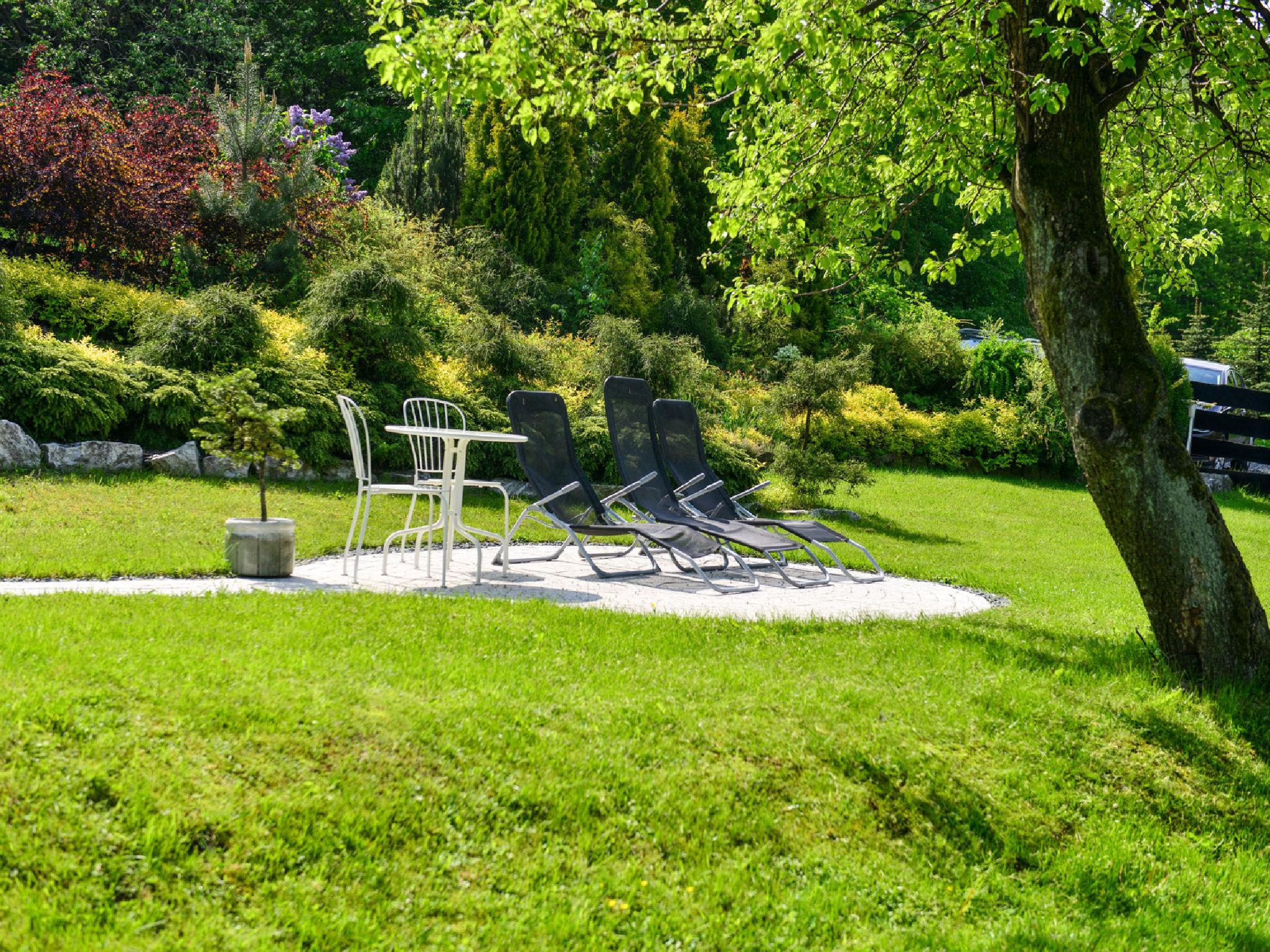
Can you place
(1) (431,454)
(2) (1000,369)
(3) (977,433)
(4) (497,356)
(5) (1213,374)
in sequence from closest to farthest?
1. (1) (431,454)
2. (4) (497,356)
3. (3) (977,433)
4. (2) (1000,369)
5. (5) (1213,374)

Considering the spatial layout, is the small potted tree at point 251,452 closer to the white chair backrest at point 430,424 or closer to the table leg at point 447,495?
the table leg at point 447,495

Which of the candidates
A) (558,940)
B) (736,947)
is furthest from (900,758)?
(558,940)

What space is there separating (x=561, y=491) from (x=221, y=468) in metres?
4.13

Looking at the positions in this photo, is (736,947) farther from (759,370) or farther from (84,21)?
(84,21)

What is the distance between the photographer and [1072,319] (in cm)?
524

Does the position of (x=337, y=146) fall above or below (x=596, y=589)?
above

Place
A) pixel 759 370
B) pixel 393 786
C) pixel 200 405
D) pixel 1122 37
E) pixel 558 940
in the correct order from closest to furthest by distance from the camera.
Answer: pixel 558 940 → pixel 393 786 → pixel 1122 37 → pixel 200 405 → pixel 759 370

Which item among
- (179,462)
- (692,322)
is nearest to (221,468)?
(179,462)

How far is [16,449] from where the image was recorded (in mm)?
8953

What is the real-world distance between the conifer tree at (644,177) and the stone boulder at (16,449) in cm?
1289

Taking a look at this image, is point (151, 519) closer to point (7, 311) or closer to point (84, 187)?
point (7, 311)

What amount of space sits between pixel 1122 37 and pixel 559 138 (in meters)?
14.7

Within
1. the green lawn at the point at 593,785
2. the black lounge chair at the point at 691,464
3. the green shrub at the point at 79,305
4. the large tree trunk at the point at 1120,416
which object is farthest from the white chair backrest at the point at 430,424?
the large tree trunk at the point at 1120,416

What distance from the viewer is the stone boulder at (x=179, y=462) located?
9.79m
